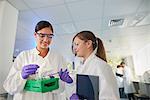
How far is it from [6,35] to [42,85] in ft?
4.42

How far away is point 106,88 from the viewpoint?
3.29 ft

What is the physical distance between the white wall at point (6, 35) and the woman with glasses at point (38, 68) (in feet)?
2.55

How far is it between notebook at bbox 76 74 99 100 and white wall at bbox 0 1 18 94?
137 centimetres

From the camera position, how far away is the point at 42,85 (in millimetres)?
1156

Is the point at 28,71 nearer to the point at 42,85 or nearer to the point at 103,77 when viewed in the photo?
the point at 42,85

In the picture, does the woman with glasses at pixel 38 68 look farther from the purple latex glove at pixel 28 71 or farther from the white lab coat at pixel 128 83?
the white lab coat at pixel 128 83

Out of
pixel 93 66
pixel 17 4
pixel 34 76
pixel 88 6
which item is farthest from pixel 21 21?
Result: pixel 93 66

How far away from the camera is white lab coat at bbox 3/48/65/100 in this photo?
1.27 metres

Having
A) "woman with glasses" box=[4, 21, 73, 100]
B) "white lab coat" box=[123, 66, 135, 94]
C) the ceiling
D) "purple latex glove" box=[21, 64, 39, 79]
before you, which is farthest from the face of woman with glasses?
"white lab coat" box=[123, 66, 135, 94]

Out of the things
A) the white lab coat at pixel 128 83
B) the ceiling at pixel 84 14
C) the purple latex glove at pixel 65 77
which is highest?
the ceiling at pixel 84 14

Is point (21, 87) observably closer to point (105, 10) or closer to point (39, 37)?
point (39, 37)

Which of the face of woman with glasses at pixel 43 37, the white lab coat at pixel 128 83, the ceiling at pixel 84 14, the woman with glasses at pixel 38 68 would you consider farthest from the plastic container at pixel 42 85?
the white lab coat at pixel 128 83

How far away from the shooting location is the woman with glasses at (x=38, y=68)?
125cm

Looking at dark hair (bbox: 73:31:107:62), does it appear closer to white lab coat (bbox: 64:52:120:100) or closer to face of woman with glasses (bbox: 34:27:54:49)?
white lab coat (bbox: 64:52:120:100)
